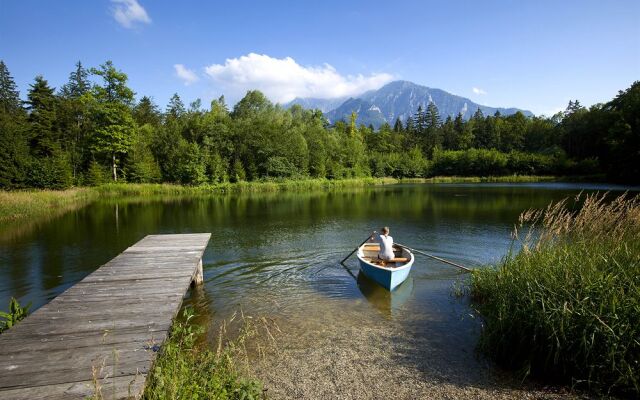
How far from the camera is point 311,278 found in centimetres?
1216

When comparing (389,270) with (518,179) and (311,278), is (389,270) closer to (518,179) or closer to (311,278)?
(311,278)

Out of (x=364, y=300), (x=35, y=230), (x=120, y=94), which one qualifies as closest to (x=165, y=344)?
(x=364, y=300)

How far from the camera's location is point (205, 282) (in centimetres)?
1177

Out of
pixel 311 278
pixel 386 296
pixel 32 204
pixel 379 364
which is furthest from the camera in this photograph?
pixel 32 204

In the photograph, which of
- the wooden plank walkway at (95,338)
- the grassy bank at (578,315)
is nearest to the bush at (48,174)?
the wooden plank walkway at (95,338)

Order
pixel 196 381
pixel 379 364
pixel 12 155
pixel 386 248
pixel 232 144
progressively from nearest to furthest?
pixel 196 381 → pixel 379 364 → pixel 386 248 → pixel 12 155 → pixel 232 144

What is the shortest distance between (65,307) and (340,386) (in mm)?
4996

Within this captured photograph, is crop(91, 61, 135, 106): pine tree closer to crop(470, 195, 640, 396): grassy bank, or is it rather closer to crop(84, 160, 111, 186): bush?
crop(84, 160, 111, 186): bush

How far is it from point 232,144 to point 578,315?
202ft

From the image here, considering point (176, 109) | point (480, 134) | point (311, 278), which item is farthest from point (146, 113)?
point (480, 134)

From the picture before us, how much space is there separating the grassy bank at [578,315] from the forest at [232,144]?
44.7m

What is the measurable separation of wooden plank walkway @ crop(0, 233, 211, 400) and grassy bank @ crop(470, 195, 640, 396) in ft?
18.0

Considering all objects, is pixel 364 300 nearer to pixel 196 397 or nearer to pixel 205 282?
pixel 205 282

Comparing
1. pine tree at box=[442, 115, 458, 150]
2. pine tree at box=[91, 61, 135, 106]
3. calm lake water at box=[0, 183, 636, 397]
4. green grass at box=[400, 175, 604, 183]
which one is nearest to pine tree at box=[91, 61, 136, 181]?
pine tree at box=[91, 61, 135, 106]
